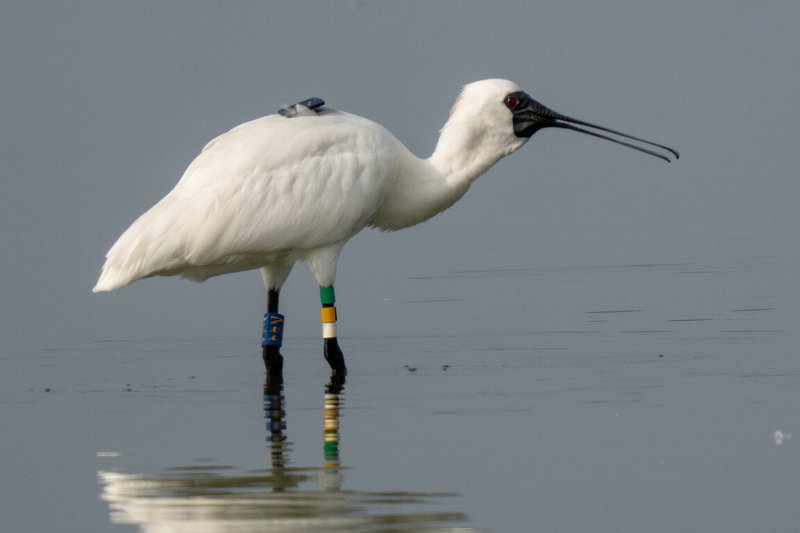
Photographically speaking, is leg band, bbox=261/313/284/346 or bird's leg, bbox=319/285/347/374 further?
leg band, bbox=261/313/284/346

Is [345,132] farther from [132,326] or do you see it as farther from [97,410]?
[132,326]

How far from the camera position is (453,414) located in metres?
13.8

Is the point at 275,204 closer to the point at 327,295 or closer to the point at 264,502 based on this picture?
the point at 327,295

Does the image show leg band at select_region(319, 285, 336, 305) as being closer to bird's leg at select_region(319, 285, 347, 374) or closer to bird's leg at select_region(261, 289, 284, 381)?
bird's leg at select_region(319, 285, 347, 374)

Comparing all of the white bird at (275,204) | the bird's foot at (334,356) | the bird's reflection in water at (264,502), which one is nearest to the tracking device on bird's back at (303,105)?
the white bird at (275,204)

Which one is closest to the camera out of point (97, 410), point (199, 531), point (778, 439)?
point (199, 531)

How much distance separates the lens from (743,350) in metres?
16.6

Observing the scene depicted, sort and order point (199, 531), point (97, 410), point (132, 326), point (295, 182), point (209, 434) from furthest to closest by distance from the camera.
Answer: point (132, 326), point (295, 182), point (97, 410), point (209, 434), point (199, 531)

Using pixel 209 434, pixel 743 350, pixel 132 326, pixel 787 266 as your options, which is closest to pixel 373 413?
pixel 209 434

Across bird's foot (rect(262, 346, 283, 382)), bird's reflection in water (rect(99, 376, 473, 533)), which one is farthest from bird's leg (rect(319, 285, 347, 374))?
bird's reflection in water (rect(99, 376, 473, 533))

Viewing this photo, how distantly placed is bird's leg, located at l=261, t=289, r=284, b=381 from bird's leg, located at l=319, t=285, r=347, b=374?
451mm

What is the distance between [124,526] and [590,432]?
3.53m

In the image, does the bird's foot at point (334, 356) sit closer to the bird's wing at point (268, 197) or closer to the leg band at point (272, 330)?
the leg band at point (272, 330)

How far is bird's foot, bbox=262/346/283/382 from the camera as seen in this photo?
16.6 meters
